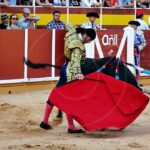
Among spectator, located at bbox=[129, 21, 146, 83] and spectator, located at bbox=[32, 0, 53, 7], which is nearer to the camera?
spectator, located at bbox=[129, 21, 146, 83]

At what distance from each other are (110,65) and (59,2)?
6475mm

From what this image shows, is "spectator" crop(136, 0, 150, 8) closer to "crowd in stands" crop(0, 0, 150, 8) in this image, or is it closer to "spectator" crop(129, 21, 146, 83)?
"crowd in stands" crop(0, 0, 150, 8)

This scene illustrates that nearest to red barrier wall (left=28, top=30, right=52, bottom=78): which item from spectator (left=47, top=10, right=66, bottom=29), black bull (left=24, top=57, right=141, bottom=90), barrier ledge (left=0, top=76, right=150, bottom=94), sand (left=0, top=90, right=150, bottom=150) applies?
barrier ledge (left=0, top=76, right=150, bottom=94)

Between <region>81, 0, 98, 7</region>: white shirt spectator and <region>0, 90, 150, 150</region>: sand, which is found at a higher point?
<region>81, 0, 98, 7</region>: white shirt spectator

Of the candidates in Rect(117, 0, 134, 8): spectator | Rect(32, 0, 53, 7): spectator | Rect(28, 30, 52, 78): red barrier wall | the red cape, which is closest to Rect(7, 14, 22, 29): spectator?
Rect(28, 30, 52, 78): red barrier wall

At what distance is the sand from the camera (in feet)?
22.9

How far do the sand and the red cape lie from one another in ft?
0.62

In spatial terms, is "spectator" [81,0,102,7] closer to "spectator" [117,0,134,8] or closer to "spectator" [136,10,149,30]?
"spectator" [117,0,134,8]

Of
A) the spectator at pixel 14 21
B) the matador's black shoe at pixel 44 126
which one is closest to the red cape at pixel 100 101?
the matador's black shoe at pixel 44 126

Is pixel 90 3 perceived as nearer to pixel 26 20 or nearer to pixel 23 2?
pixel 23 2

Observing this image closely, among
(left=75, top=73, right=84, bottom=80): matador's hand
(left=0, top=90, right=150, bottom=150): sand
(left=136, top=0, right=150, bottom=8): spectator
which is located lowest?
(left=0, top=90, right=150, bottom=150): sand

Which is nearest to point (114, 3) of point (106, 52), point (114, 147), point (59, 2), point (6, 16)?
point (59, 2)

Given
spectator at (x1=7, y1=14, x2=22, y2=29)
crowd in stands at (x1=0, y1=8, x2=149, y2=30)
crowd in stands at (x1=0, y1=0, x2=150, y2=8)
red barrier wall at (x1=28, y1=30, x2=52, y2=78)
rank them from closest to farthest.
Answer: red barrier wall at (x1=28, y1=30, x2=52, y2=78), spectator at (x1=7, y1=14, x2=22, y2=29), crowd in stands at (x1=0, y1=8, x2=149, y2=30), crowd in stands at (x1=0, y1=0, x2=150, y2=8)

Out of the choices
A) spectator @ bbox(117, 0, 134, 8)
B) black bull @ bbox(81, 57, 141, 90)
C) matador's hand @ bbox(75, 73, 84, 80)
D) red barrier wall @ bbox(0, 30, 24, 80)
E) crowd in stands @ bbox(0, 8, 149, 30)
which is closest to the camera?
matador's hand @ bbox(75, 73, 84, 80)
